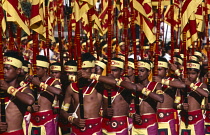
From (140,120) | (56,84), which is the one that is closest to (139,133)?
(140,120)

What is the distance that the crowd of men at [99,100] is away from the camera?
26.2 ft

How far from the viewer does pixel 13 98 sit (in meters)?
7.79

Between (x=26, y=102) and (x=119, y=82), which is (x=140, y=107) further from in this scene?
(x=26, y=102)

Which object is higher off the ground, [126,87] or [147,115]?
[126,87]

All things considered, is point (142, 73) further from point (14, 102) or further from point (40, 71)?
point (14, 102)

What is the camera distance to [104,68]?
1089 centimetres

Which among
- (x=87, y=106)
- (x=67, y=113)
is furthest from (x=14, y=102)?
(x=87, y=106)

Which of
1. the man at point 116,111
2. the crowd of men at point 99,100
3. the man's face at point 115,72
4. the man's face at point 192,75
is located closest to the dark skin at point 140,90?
the crowd of men at point 99,100

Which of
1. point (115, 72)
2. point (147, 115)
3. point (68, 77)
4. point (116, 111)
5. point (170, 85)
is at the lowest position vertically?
point (147, 115)

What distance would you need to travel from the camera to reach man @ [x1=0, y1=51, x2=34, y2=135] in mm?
7508

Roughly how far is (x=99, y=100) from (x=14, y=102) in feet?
6.09

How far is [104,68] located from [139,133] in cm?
202

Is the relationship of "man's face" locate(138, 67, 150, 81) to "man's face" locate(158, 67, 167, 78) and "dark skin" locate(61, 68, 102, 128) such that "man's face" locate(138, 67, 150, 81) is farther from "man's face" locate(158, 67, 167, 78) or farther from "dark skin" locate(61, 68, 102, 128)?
"dark skin" locate(61, 68, 102, 128)

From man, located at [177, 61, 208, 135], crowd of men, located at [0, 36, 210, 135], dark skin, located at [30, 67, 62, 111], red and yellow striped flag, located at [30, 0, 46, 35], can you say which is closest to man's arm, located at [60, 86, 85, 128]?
crowd of men, located at [0, 36, 210, 135]
